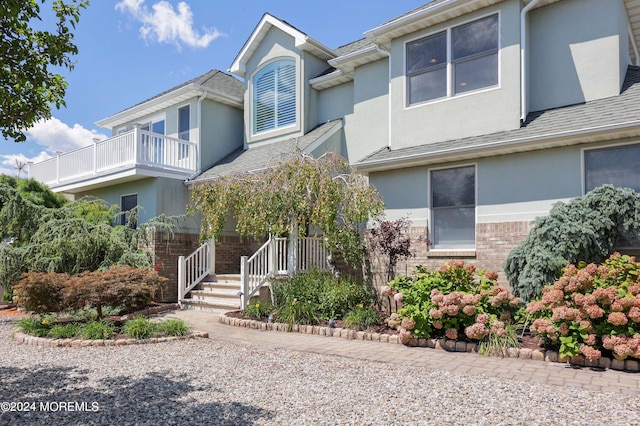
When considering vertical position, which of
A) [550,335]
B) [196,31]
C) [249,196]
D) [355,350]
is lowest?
[355,350]

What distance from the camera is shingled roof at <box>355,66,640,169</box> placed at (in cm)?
859

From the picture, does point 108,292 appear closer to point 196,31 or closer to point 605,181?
point 196,31

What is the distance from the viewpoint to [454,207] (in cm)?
1084

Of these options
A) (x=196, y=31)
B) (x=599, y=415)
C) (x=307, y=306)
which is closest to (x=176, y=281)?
(x=307, y=306)

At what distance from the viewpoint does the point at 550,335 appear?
6.72 meters

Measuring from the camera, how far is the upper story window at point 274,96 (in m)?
16.0

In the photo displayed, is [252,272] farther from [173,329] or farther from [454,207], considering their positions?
[454,207]

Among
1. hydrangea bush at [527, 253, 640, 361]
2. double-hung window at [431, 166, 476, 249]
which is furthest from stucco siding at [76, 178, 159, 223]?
hydrangea bush at [527, 253, 640, 361]

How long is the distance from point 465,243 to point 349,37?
31.5 ft

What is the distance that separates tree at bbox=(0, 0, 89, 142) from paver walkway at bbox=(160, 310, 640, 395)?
511 cm

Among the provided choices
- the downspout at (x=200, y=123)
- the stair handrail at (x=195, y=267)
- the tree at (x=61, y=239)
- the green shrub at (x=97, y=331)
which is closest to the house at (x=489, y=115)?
the tree at (x=61, y=239)

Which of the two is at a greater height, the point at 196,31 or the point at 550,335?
the point at 196,31


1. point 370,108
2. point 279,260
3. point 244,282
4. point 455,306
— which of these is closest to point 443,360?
point 455,306

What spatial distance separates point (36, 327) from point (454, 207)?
9299 mm
